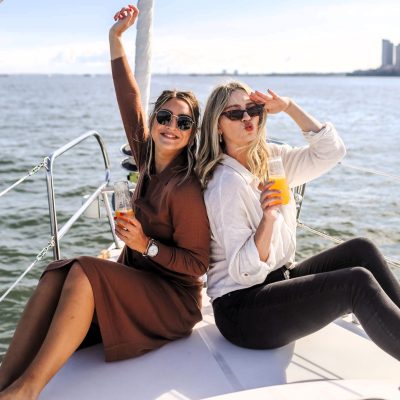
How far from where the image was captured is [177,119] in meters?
2.54

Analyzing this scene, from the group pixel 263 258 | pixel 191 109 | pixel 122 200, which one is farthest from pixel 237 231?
pixel 191 109

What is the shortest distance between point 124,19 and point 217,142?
3.20ft

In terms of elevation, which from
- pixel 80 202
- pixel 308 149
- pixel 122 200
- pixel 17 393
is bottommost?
pixel 80 202

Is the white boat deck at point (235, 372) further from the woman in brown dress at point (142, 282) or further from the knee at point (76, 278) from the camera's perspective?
the knee at point (76, 278)

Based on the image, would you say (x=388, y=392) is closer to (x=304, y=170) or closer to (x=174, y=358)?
(x=174, y=358)

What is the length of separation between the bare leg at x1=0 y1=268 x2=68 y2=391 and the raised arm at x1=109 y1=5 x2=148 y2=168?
948 mm

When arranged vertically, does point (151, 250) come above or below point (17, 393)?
above

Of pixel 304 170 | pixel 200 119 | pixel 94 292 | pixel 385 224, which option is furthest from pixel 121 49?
pixel 385 224

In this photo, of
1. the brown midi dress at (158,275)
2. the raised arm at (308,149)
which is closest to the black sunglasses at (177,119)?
the brown midi dress at (158,275)

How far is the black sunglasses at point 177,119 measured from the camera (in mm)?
2541

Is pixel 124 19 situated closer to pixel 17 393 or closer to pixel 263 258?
pixel 263 258

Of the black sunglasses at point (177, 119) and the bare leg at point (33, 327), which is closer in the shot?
the bare leg at point (33, 327)

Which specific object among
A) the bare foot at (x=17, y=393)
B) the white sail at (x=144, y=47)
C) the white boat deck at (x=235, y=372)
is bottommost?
the white boat deck at (x=235, y=372)

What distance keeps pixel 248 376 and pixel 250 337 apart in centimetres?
20
